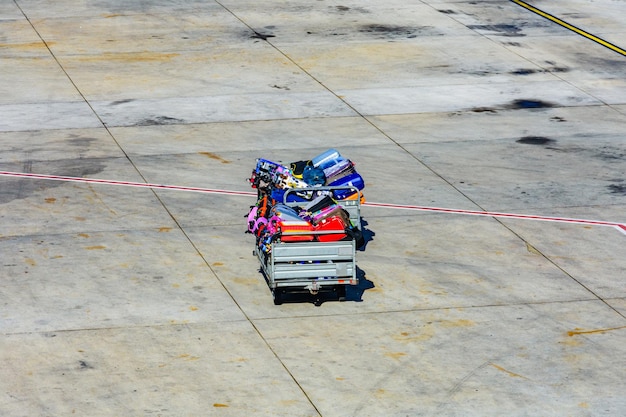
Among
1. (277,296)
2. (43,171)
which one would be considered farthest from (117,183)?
(277,296)

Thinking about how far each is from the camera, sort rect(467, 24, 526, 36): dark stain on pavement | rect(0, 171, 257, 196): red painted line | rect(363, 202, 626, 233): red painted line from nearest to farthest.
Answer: rect(363, 202, 626, 233): red painted line, rect(0, 171, 257, 196): red painted line, rect(467, 24, 526, 36): dark stain on pavement

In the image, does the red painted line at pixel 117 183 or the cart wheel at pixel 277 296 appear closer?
the cart wheel at pixel 277 296

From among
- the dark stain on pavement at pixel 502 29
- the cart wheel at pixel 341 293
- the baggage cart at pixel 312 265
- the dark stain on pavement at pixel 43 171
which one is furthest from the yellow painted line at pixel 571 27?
the baggage cart at pixel 312 265

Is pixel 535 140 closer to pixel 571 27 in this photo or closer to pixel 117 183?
pixel 117 183

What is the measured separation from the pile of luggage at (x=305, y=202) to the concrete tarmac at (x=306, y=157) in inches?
33.0

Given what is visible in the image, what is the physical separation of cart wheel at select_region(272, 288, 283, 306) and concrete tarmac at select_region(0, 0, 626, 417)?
215mm

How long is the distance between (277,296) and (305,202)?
2513 mm

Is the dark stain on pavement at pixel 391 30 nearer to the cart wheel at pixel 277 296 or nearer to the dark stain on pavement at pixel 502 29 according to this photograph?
the dark stain on pavement at pixel 502 29

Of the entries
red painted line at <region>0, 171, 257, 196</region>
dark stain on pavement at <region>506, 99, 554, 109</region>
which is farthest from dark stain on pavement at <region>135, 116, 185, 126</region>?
dark stain on pavement at <region>506, 99, 554, 109</region>

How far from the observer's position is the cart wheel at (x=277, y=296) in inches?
670

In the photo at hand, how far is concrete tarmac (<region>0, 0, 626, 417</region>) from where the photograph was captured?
1486cm

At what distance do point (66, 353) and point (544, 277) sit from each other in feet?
25.5

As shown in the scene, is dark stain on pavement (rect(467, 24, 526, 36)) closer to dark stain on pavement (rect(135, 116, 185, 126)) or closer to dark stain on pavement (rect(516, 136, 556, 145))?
dark stain on pavement (rect(516, 136, 556, 145))

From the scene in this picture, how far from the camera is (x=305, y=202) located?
62.6 ft
